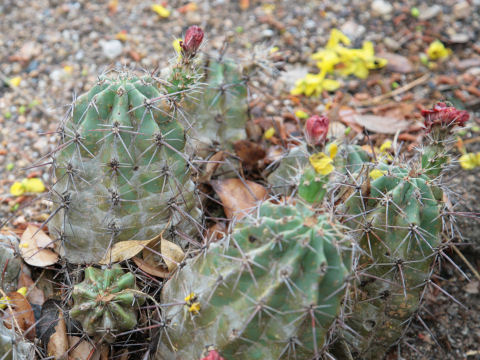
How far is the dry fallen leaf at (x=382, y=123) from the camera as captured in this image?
3695 mm

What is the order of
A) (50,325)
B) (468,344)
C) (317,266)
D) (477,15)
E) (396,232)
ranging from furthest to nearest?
1. (477,15)
2. (468,344)
3. (50,325)
4. (396,232)
5. (317,266)

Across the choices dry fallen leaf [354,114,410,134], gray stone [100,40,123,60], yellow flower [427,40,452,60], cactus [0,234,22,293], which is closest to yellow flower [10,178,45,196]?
cactus [0,234,22,293]

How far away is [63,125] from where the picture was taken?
7.74 ft

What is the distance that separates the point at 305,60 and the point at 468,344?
2.58 meters

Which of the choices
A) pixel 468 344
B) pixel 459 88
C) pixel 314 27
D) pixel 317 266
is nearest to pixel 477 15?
pixel 459 88

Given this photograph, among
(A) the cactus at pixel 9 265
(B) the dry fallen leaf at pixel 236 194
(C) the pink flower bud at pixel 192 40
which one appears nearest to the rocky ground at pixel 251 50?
(A) the cactus at pixel 9 265

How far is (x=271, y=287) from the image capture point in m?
1.85

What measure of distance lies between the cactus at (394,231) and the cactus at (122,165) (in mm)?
831

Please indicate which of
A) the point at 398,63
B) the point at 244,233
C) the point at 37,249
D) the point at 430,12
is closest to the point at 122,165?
the point at 244,233

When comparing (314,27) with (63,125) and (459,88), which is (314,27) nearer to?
(459,88)

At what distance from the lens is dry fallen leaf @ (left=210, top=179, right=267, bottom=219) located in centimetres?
291

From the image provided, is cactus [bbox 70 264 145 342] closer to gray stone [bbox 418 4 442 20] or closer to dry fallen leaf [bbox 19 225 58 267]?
dry fallen leaf [bbox 19 225 58 267]

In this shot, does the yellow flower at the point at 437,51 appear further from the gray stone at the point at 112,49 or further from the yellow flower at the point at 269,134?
the gray stone at the point at 112,49

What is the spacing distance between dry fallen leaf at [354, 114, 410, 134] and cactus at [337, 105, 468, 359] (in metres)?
1.33
